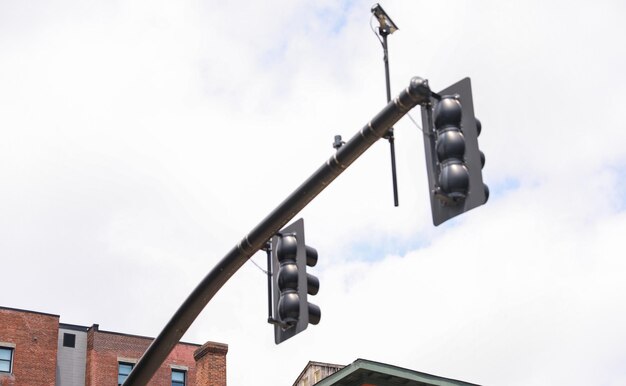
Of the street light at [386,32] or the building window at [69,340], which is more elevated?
the building window at [69,340]

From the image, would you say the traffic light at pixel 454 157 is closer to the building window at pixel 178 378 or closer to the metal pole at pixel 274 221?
the metal pole at pixel 274 221

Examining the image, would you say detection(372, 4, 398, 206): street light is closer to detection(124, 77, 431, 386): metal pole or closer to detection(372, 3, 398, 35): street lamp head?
detection(372, 3, 398, 35): street lamp head

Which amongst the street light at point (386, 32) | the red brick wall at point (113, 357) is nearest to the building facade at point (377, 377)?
the street light at point (386, 32)

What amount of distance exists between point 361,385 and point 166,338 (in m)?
18.8

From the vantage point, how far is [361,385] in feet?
97.1

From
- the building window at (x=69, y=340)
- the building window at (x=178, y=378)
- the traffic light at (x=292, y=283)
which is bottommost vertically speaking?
the traffic light at (x=292, y=283)

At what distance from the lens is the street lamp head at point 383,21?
973cm

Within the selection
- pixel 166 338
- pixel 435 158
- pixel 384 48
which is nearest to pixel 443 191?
pixel 435 158

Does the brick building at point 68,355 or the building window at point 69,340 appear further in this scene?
the building window at point 69,340

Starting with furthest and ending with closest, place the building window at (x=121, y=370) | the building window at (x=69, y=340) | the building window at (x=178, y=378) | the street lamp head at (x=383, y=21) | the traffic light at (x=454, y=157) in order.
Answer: the building window at (x=178, y=378)
the building window at (x=69, y=340)
the building window at (x=121, y=370)
the street lamp head at (x=383, y=21)
the traffic light at (x=454, y=157)

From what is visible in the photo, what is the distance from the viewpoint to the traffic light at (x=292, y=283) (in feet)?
32.7

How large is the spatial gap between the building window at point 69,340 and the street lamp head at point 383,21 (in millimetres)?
46921

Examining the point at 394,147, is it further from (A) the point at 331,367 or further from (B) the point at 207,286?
(A) the point at 331,367

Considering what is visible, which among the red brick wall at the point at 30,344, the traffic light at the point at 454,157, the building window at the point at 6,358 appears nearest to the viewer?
the traffic light at the point at 454,157
